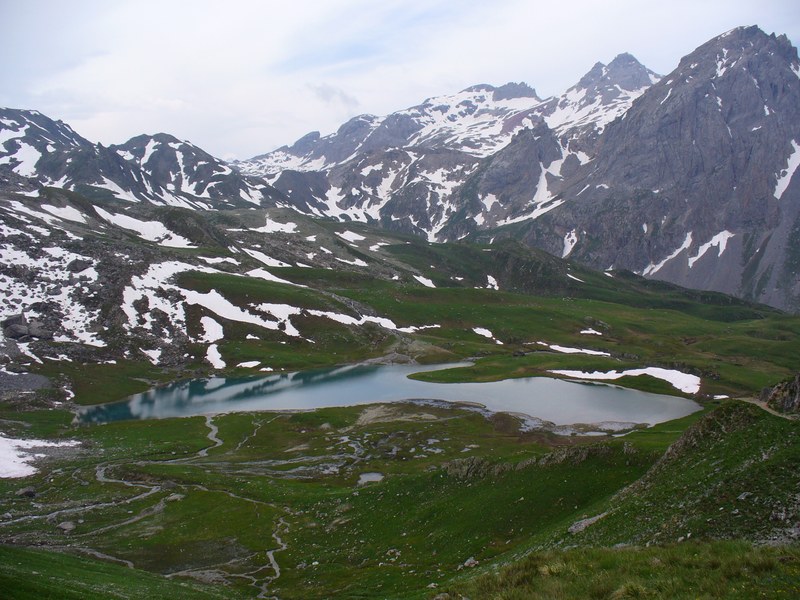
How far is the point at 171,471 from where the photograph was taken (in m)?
63.7

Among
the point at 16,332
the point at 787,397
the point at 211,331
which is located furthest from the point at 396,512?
the point at 211,331

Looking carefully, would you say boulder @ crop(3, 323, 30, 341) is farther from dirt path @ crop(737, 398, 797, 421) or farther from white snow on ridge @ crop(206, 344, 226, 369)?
dirt path @ crop(737, 398, 797, 421)

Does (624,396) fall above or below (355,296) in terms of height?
below

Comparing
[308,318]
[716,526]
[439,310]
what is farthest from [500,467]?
[439,310]

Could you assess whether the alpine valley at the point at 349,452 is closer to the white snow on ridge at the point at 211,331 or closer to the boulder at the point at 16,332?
the white snow on ridge at the point at 211,331

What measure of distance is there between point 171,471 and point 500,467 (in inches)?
1527

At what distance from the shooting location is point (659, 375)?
115312 mm

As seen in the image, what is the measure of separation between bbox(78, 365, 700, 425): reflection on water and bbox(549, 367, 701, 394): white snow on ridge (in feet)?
21.4

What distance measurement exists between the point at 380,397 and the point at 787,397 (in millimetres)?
83561

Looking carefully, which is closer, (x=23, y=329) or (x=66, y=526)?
(x=66, y=526)

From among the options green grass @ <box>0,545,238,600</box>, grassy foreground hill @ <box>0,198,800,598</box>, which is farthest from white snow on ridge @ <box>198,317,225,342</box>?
green grass @ <box>0,545,238,600</box>

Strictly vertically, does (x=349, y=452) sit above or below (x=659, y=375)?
above

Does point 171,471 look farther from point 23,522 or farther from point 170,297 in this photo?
point 170,297

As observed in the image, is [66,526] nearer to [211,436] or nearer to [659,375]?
[211,436]
